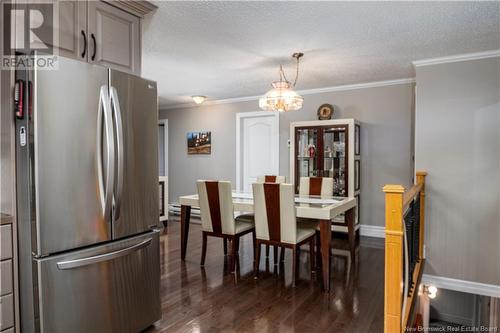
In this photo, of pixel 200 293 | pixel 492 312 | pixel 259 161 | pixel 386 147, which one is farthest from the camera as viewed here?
pixel 259 161

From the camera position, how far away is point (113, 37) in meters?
2.13

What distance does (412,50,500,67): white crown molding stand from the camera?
3.41 m

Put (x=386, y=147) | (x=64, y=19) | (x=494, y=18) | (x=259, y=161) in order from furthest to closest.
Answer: (x=259, y=161)
(x=386, y=147)
(x=494, y=18)
(x=64, y=19)

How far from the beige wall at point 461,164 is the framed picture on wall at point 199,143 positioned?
393 centimetres

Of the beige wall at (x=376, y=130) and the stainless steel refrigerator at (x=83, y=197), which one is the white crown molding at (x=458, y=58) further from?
the stainless steel refrigerator at (x=83, y=197)

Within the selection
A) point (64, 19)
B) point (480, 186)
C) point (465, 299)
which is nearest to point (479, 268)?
point (465, 299)

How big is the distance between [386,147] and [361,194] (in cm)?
80

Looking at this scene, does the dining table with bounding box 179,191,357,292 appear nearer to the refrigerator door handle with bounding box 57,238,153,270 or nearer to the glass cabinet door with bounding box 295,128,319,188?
the glass cabinet door with bounding box 295,128,319,188

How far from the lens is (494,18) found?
2.60 m

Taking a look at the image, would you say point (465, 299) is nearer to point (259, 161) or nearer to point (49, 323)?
point (259, 161)

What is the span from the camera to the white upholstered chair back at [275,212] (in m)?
3.05

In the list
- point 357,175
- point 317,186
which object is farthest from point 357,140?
point 317,186

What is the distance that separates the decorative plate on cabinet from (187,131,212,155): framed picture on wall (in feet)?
7.76

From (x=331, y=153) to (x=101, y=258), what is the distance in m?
3.76
